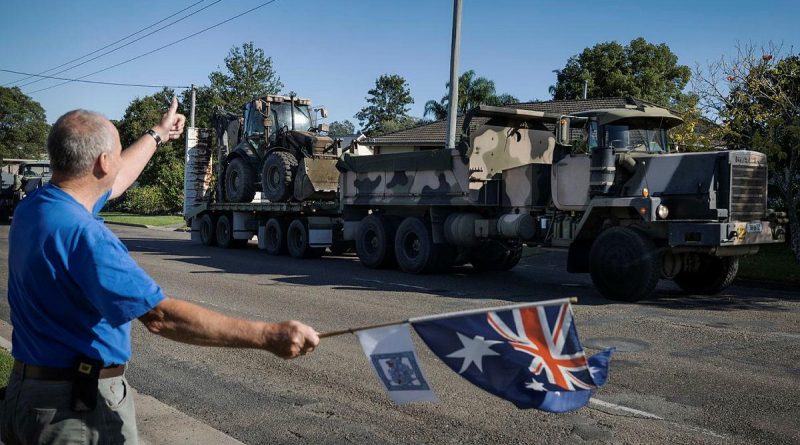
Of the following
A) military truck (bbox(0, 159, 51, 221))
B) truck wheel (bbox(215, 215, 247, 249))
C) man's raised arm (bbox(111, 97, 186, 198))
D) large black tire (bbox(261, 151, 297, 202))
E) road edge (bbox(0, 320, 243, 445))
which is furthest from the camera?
military truck (bbox(0, 159, 51, 221))

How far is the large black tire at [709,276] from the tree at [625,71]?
31.6 metres

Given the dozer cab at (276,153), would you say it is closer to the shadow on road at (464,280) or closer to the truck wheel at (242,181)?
the truck wheel at (242,181)

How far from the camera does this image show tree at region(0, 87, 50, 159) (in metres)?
89.8

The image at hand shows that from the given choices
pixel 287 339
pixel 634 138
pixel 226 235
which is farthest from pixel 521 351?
pixel 226 235

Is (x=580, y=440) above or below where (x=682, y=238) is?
below

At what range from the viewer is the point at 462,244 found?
14961mm

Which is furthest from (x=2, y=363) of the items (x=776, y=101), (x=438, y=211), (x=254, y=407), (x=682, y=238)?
(x=776, y=101)

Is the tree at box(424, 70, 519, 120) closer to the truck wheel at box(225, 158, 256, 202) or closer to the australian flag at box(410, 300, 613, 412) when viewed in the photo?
the truck wheel at box(225, 158, 256, 202)

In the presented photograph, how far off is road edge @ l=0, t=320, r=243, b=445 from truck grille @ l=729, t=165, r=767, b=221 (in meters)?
8.68

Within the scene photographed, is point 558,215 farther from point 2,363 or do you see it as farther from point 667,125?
point 2,363

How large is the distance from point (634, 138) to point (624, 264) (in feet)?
7.27

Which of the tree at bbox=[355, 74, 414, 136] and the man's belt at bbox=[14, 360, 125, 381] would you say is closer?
the man's belt at bbox=[14, 360, 125, 381]

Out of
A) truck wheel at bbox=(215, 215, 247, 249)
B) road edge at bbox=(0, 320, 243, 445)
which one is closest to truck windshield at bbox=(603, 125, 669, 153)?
road edge at bbox=(0, 320, 243, 445)

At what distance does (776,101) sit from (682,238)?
5309 millimetres
